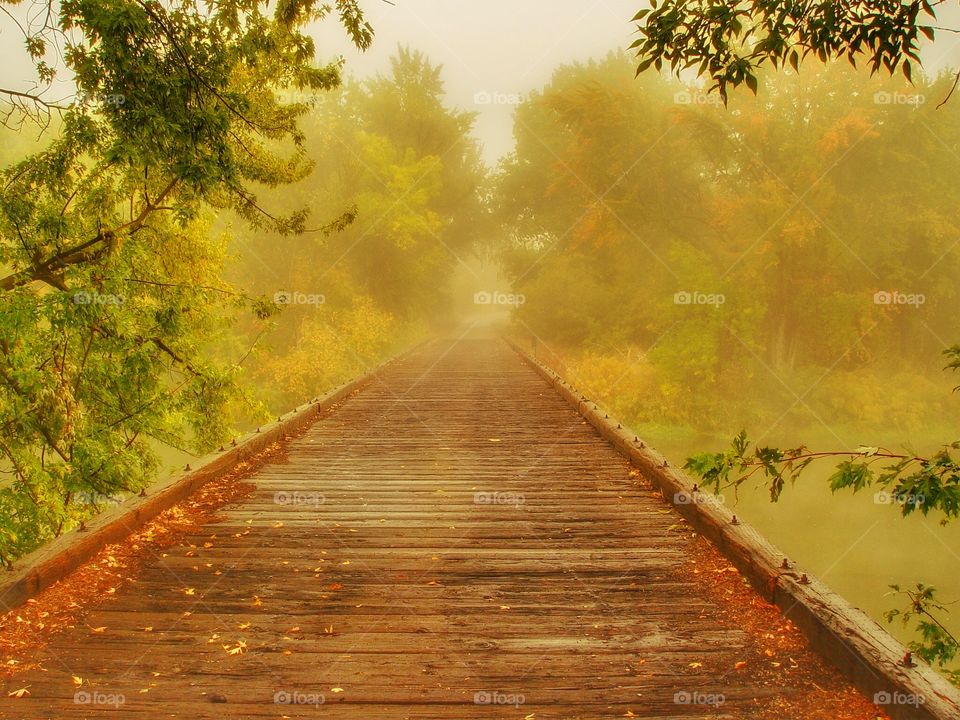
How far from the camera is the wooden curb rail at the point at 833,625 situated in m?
2.76

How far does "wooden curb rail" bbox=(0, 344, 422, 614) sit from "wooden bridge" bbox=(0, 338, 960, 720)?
0.09 metres

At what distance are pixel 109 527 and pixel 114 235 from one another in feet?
16.5

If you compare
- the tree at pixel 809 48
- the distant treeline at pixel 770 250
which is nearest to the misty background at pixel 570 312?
the distant treeline at pixel 770 250

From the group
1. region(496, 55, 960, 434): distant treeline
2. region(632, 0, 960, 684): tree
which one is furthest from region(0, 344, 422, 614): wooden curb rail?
region(496, 55, 960, 434): distant treeline

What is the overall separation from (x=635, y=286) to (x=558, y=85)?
13.6m

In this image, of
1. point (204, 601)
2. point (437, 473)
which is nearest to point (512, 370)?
point (437, 473)

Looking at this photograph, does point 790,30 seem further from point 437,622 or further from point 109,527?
point 109,527

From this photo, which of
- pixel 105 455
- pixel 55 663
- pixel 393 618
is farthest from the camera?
pixel 105 455

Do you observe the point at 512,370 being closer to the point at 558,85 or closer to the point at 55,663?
the point at 55,663

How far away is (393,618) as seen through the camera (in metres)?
3.95

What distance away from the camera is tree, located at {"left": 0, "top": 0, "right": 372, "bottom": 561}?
565 cm

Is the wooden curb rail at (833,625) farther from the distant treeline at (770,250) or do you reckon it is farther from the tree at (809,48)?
the distant treeline at (770,250)

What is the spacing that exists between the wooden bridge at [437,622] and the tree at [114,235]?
314 cm

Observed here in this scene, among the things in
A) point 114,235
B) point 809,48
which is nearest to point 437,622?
point 809,48
